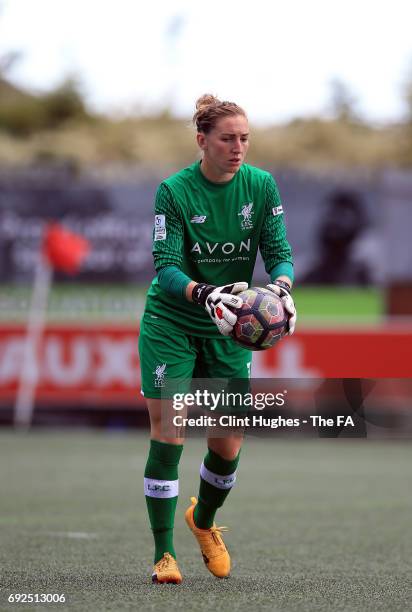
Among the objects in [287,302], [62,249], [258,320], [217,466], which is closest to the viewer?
[258,320]

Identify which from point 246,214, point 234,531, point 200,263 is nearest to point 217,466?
point 200,263

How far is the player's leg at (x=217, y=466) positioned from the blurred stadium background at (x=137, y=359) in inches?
7.4

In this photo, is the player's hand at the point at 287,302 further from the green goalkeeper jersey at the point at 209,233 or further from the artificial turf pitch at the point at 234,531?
the artificial turf pitch at the point at 234,531

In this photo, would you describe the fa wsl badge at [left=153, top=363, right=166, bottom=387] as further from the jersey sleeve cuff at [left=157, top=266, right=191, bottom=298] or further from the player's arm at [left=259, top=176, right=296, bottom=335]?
the player's arm at [left=259, top=176, right=296, bottom=335]

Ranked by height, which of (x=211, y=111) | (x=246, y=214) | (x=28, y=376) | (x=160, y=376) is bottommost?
(x=28, y=376)

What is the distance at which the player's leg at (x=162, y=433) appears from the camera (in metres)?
5.49

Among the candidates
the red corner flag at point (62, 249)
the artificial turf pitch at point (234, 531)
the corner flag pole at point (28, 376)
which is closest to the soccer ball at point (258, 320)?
the artificial turf pitch at point (234, 531)

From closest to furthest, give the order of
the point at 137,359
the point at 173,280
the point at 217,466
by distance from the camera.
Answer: the point at 173,280 → the point at 217,466 → the point at 137,359

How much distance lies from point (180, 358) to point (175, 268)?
1.44 ft

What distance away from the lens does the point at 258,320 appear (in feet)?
16.6

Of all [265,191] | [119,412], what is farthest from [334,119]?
[265,191]

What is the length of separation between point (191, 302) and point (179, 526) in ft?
9.13

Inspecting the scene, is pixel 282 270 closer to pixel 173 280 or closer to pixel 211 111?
pixel 173 280

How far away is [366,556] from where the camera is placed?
6.49m
